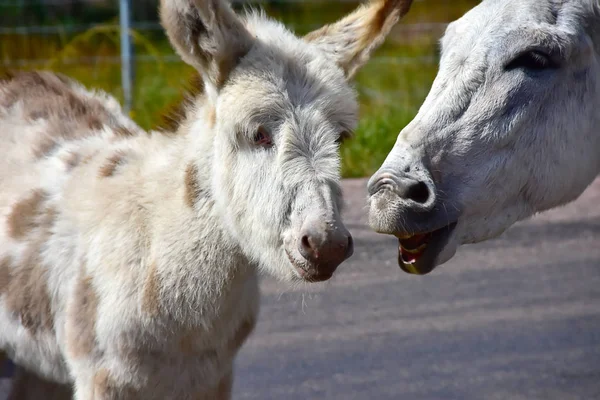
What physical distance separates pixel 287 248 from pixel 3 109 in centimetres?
157

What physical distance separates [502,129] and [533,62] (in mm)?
245

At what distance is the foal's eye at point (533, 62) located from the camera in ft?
10.6

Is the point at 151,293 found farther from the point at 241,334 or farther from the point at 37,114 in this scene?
the point at 37,114

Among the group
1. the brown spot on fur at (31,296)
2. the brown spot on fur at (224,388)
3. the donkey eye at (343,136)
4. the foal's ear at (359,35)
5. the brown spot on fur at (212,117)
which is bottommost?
the brown spot on fur at (224,388)

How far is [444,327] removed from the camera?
17.5 ft

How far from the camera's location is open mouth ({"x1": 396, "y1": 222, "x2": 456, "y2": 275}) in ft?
10.5

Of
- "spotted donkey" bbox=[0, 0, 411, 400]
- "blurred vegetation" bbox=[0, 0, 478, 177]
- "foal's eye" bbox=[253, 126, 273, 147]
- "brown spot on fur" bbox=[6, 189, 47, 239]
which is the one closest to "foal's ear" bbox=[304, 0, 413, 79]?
"spotted donkey" bbox=[0, 0, 411, 400]

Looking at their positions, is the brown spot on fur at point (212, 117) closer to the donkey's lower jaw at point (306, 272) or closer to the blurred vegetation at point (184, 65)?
the donkey's lower jaw at point (306, 272)

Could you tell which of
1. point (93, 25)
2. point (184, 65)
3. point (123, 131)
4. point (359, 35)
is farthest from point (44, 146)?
point (93, 25)

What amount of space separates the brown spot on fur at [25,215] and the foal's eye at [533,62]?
1.75 m

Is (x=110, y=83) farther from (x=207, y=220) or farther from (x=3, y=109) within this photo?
(x=207, y=220)

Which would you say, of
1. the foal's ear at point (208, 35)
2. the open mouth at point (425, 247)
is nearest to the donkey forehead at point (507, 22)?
the open mouth at point (425, 247)

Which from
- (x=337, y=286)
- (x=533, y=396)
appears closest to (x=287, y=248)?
(x=533, y=396)

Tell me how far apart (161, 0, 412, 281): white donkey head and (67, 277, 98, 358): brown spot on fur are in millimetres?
535
